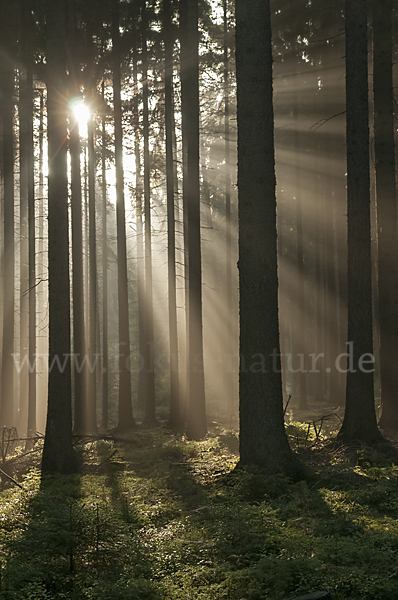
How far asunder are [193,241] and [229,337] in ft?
36.0

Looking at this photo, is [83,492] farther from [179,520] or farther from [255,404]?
[255,404]

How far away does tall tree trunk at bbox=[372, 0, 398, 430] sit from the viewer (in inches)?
458

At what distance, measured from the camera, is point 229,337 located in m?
23.9

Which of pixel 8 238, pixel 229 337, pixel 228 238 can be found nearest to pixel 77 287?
pixel 8 238


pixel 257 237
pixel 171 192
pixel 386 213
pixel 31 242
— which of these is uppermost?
pixel 171 192

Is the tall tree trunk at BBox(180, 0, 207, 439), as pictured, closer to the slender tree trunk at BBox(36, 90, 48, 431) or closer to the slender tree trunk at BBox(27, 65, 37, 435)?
the slender tree trunk at BBox(36, 90, 48, 431)

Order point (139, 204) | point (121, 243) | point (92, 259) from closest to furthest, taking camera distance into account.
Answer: point (121, 243), point (92, 259), point (139, 204)

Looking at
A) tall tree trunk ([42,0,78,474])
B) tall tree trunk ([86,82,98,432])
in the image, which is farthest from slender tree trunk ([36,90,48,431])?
tall tree trunk ([86,82,98,432])

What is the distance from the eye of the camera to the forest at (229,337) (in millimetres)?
4910

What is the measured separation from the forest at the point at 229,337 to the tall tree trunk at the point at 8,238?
6 centimetres

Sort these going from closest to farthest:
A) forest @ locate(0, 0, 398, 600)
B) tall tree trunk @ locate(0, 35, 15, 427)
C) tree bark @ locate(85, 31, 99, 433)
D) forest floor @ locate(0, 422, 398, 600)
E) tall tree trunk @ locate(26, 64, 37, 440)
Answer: forest floor @ locate(0, 422, 398, 600) → forest @ locate(0, 0, 398, 600) → tall tree trunk @ locate(26, 64, 37, 440) → tall tree trunk @ locate(0, 35, 15, 427) → tree bark @ locate(85, 31, 99, 433)

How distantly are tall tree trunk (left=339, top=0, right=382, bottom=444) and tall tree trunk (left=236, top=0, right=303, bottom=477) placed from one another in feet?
9.33

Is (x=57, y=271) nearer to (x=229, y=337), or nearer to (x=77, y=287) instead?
(x=77, y=287)

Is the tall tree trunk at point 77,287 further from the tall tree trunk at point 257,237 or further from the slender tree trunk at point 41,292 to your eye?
the tall tree trunk at point 257,237
